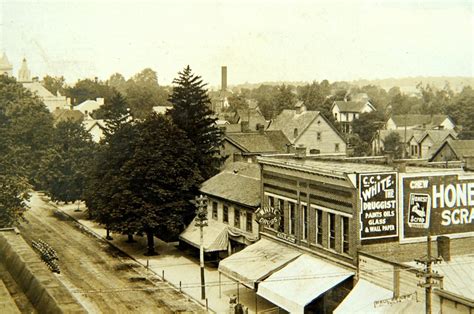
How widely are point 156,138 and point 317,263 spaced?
818 inches

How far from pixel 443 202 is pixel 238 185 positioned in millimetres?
16837

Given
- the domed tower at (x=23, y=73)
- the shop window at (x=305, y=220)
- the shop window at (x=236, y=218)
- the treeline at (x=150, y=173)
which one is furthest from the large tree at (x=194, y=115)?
the domed tower at (x=23, y=73)

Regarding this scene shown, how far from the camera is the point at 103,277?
1699 inches

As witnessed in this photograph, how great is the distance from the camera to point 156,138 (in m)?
50.3

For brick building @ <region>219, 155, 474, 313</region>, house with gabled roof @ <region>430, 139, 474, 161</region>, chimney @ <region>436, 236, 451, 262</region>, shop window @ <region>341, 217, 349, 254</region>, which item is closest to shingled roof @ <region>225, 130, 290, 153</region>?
house with gabled roof @ <region>430, 139, 474, 161</region>

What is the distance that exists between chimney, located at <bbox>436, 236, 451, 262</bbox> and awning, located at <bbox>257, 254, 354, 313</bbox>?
13.9 feet

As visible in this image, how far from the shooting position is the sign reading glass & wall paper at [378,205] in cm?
3069

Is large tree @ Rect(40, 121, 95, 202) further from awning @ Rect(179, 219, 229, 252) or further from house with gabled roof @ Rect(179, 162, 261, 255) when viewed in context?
house with gabled roof @ Rect(179, 162, 261, 255)

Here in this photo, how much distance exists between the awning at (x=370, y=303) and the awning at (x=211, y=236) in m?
15.1

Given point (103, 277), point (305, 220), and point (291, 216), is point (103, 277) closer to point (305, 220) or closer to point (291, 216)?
point (291, 216)

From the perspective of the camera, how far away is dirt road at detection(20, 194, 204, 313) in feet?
120

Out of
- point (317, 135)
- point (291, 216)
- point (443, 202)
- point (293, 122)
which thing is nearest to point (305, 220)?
point (291, 216)

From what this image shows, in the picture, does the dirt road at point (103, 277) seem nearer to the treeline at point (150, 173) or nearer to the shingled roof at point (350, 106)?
the treeline at point (150, 173)

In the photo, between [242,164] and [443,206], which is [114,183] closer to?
[242,164]
